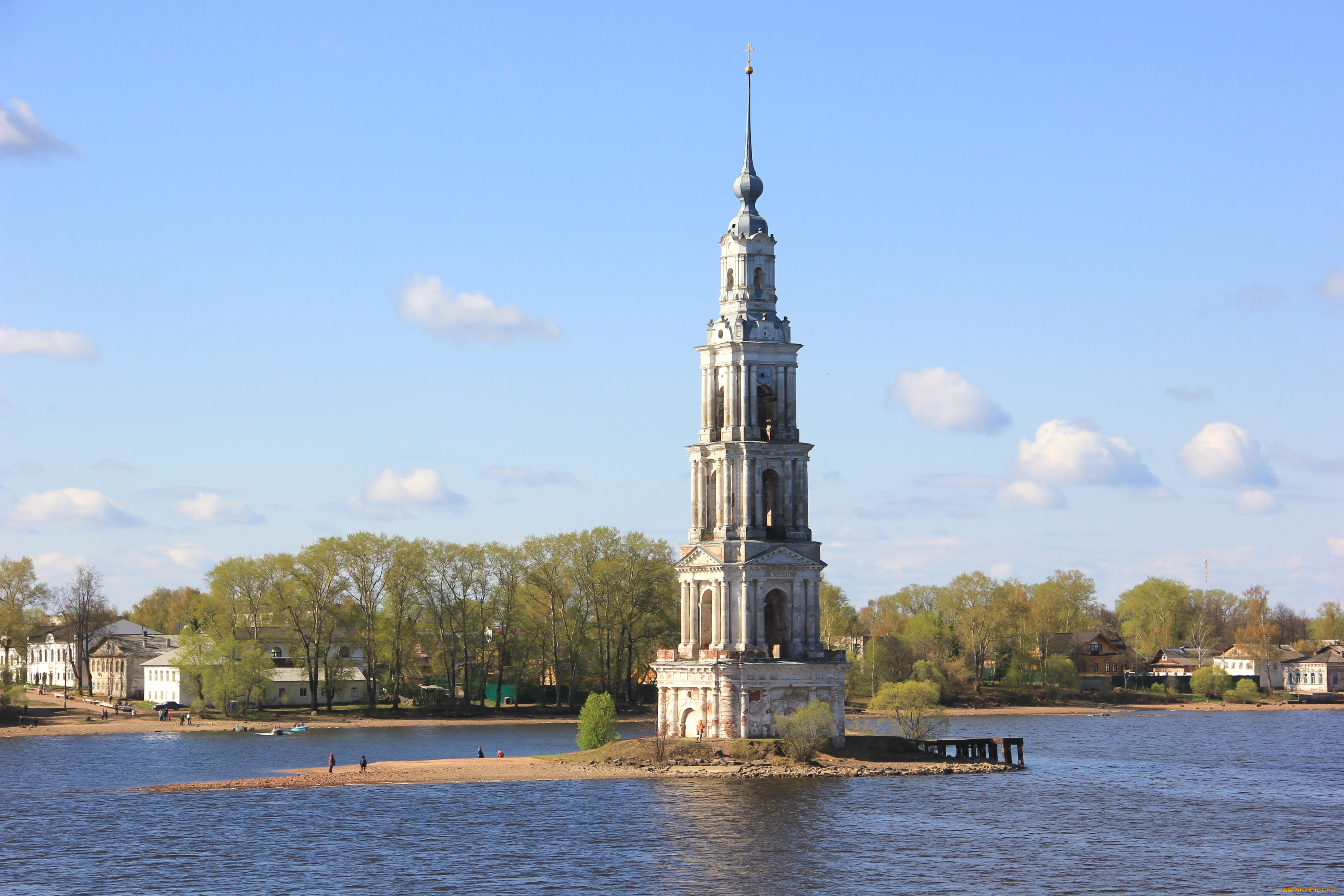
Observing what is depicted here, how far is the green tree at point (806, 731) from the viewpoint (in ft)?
292

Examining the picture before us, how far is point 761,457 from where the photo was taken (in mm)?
96062

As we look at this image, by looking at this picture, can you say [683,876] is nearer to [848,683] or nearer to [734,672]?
[734,672]

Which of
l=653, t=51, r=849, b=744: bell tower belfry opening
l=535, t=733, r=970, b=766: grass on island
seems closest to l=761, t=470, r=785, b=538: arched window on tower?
l=653, t=51, r=849, b=744: bell tower belfry opening

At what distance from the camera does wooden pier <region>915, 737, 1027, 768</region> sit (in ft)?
319

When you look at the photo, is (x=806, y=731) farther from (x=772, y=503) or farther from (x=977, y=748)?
(x=977, y=748)

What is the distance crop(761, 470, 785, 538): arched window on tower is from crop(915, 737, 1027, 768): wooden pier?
1546 cm

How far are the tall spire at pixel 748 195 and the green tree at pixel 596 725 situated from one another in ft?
99.3

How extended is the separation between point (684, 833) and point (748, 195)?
147ft

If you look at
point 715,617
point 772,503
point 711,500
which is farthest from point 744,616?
point 772,503

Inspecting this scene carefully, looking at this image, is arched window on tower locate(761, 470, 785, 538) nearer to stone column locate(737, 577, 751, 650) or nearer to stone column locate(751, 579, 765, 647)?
stone column locate(751, 579, 765, 647)

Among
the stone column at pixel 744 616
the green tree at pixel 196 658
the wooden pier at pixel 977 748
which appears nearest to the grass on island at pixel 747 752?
the wooden pier at pixel 977 748

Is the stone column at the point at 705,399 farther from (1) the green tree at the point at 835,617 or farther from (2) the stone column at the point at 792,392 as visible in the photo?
(1) the green tree at the point at 835,617

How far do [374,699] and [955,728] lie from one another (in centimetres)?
5269

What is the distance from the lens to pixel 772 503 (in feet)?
320
